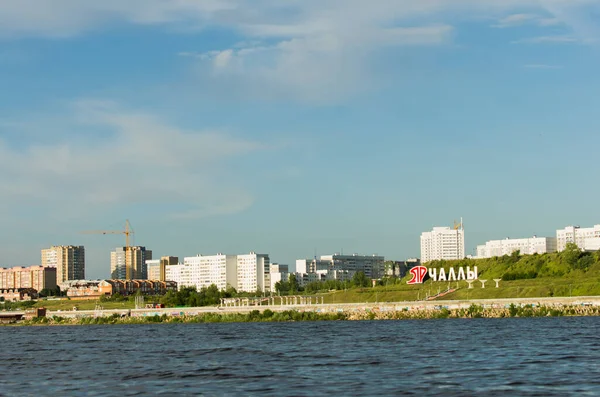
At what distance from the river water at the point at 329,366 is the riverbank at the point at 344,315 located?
119 feet

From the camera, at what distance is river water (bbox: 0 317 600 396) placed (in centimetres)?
3769

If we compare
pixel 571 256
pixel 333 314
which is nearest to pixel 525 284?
pixel 571 256

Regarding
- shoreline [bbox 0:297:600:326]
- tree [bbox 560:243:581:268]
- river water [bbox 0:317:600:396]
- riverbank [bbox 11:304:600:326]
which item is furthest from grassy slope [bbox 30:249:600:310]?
river water [bbox 0:317:600:396]

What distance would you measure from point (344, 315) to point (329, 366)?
261 ft

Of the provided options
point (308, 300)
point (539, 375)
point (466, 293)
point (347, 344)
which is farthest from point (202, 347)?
point (308, 300)

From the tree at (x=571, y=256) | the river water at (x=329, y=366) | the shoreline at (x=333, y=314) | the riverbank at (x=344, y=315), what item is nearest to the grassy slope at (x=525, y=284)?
the tree at (x=571, y=256)

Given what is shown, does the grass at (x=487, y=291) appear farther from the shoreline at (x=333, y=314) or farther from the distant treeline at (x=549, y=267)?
the shoreline at (x=333, y=314)

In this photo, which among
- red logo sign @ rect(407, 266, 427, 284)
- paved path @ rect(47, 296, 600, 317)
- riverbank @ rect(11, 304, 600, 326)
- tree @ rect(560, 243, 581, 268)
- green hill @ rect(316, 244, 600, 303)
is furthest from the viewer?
red logo sign @ rect(407, 266, 427, 284)

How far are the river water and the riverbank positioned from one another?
36.3m

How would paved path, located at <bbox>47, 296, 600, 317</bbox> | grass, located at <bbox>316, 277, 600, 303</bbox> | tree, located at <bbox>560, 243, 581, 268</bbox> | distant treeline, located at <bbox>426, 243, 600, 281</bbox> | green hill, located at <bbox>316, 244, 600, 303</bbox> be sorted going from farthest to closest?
tree, located at <bbox>560, 243, 581, 268</bbox>
distant treeline, located at <bbox>426, 243, 600, 281</bbox>
green hill, located at <bbox>316, 244, 600, 303</bbox>
grass, located at <bbox>316, 277, 600, 303</bbox>
paved path, located at <bbox>47, 296, 600, 317</bbox>

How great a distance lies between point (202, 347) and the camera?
69625 mm

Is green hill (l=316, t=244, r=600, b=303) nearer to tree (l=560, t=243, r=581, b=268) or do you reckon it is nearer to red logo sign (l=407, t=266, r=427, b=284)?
tree (l=560, t=243, r=581, b=268)

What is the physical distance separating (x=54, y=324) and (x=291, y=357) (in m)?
114

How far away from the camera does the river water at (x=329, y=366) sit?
124ft
